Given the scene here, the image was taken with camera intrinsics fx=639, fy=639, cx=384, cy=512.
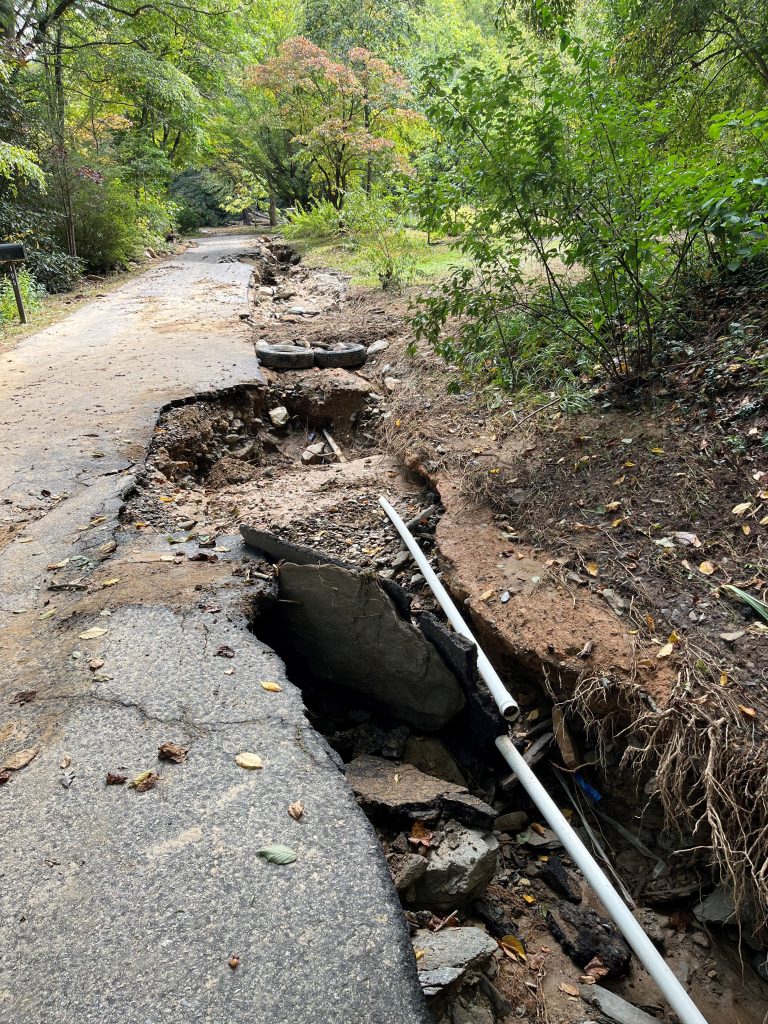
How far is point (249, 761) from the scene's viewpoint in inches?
84.5

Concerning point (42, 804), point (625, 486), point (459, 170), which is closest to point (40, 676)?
point (42, 804)

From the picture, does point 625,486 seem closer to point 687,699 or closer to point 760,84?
point 687,699

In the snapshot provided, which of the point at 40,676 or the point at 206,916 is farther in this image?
the point at 40,676

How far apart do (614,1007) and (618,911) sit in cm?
31

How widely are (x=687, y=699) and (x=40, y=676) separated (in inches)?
99.5

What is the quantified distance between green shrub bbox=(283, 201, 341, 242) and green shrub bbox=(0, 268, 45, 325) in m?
7.71

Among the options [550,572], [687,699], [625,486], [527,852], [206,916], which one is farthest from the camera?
[625,486]

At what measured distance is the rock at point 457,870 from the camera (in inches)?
84.7

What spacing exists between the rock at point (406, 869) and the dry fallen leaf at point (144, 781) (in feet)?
2.67

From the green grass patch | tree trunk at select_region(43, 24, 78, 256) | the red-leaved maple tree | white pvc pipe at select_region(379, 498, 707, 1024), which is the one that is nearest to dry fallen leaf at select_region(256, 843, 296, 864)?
white pvc pipe at select_region(379, 498, 707, 1024)

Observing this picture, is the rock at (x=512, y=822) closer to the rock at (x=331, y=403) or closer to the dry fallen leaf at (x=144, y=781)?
the dry fallen leaf at (x=144, y=781)

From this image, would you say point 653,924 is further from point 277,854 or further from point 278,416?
point 278,416

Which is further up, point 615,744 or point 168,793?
point 168,793

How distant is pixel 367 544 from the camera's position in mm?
4016
